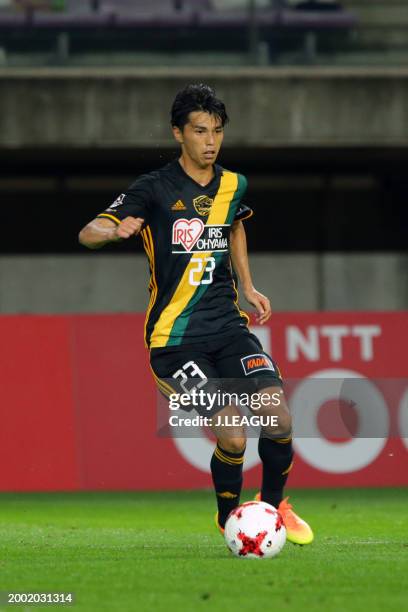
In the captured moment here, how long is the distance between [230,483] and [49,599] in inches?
69.3

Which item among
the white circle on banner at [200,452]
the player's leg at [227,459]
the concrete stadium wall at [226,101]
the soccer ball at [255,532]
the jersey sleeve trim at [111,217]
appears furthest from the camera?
the concrete stadium wall at [226,101]

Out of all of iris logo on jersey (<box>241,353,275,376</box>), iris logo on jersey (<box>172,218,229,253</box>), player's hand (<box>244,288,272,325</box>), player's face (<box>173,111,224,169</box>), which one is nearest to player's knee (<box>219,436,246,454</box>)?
iris logo on jersey (<box>241,353,275,376</box>)

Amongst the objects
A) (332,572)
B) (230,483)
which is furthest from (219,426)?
(332,572)

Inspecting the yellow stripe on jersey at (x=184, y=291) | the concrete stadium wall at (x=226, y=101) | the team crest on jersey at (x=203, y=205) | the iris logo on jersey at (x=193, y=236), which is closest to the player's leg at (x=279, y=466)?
the yellow stripe on jersey at (x=184, y=291)

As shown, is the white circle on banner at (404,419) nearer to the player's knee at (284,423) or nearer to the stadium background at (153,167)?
the stadium background at (153,167)

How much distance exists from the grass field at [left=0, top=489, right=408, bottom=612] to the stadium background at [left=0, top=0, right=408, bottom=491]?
1615mm

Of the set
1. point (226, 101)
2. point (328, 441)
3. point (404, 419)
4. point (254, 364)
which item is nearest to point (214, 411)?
point (254, 364)

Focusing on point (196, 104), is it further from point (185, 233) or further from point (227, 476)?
point (227, 476)

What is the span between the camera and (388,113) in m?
14.8

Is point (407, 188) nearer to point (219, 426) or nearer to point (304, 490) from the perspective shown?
point (304, 490)

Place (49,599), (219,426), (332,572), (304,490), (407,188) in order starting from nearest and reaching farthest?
(49,599), (332,572), (219,426), (304,490), (407,188)

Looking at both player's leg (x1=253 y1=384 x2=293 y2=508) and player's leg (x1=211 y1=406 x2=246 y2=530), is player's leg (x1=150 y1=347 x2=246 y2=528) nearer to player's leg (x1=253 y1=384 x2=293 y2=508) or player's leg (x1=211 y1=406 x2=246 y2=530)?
Result: player's leg (x1=211 y1=406 x2=246 y2=530)

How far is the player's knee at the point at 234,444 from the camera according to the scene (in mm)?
6287

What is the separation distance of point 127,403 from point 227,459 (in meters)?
5.51
